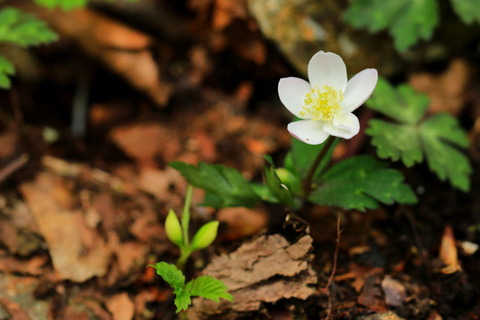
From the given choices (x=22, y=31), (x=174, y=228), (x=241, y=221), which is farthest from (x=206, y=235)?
(x=22, y=31)

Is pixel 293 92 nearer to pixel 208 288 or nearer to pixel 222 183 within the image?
pixel 222 183

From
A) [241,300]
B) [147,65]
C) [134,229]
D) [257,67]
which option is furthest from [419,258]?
[147,65]

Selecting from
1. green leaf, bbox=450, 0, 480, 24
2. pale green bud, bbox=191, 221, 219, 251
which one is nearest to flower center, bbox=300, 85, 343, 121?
pale green bud, bbox=191, 221, 219, 251

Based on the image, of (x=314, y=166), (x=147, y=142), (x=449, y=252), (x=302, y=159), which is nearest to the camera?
(x=314, y=166)

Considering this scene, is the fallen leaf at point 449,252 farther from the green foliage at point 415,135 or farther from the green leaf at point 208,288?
the green leaf at point 208,288

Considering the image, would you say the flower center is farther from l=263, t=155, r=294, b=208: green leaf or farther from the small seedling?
the small seedling

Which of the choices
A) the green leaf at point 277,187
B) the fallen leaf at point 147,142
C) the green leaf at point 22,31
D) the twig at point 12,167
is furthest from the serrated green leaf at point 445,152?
the twig at point 12,167
